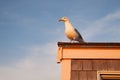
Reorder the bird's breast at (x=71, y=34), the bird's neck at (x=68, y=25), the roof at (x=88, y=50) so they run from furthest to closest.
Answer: the bird's neck at (x=68, y=25) < the bird's breast at (x=71, y=34) < the roof at (x=88, y=50)

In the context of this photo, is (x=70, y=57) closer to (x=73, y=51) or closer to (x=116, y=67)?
(x=73, y=51)

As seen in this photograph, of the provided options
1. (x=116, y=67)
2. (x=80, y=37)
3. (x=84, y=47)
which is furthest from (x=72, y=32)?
(x=116, y=67)

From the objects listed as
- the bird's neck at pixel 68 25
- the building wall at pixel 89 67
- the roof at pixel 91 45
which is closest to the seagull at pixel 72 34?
the bird's neck at pixel 68 25

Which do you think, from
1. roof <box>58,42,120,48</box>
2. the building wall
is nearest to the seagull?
roof <box>58,42,120,48</box>

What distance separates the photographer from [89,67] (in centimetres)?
490

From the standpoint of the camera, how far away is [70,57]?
500 cm

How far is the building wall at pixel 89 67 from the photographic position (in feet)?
15.9

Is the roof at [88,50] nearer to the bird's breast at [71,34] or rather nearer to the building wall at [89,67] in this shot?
the building wall at [89,67]

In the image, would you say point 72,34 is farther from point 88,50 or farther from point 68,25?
point 88,50

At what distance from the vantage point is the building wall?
484 centimetres

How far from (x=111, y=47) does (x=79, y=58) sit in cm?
62

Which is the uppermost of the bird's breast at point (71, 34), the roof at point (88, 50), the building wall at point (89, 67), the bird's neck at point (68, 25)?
the bird's neck at point (68, 25)

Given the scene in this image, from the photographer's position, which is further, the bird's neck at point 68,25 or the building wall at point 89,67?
the bird's neck at point 68,25

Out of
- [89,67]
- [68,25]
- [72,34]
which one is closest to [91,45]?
[89,67]
